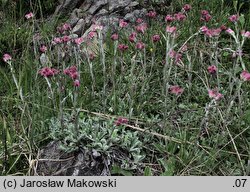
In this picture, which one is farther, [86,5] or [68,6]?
[68,6]

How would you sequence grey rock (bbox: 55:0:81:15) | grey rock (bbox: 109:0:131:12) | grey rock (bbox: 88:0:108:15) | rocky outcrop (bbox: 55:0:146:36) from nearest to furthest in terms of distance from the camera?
rocky outcrop (bbox: 55:0:146:36) < grey rock (bbox: 109:0:131:12) < grey rock (bbox: 88:0:108:15) < grey rock (bbox: 55:0:81:15)

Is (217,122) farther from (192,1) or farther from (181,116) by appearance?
(192,1)

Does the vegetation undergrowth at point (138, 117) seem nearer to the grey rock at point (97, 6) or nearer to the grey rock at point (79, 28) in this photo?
the grey rock at point (79, 28)

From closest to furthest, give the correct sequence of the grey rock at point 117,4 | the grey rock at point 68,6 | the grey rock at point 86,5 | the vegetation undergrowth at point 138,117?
the vegetation undergrowth at point 138,117
the grey rock at point 117,4
the grey rock at point 86,5
the grey rock at point 68,6

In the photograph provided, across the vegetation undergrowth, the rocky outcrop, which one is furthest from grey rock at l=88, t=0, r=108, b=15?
the vegetation undergrowth

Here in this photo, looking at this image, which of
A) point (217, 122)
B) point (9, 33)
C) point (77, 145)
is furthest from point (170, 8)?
point (77, 145)

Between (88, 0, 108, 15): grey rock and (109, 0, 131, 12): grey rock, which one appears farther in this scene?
(88, 0, 108, 15): grey rock

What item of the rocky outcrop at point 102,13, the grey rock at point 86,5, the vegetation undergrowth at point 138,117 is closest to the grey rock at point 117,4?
the rocky outcrop at point 102,13

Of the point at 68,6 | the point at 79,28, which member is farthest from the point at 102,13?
the point at 68,6

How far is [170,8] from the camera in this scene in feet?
15.3

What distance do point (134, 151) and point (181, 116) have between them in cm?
60

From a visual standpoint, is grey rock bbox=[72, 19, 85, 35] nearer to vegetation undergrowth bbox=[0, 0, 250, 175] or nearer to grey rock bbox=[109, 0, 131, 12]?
grey rock bbox=[109, 0, 131, 12]

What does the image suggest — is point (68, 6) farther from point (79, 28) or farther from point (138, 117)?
point (138, 117)

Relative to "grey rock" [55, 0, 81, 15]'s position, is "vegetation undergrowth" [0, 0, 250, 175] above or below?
below
